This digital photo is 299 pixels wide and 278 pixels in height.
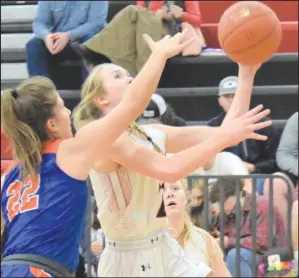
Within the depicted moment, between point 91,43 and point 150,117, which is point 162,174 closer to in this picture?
point 150,117

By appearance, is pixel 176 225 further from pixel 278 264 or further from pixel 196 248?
pixel 278 264

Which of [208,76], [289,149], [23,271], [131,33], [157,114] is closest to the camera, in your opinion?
[23,271]

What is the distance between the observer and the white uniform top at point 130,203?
386cm

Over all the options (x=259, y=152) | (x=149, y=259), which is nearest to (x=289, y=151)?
(x=259, y=152)

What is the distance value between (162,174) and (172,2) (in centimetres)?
435

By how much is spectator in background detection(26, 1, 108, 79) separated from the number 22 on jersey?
3875mm

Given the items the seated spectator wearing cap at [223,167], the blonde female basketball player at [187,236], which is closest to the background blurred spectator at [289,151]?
the seated spectator wearing cap at [223,167]

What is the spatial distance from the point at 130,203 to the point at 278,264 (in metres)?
2.12

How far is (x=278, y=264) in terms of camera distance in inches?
224

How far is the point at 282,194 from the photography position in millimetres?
5980

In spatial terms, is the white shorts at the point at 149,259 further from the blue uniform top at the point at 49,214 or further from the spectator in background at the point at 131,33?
the spectator in background at the point at 131,33

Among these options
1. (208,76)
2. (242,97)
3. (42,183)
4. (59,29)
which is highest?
(242,97)

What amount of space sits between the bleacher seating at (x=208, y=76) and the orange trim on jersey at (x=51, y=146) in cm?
405

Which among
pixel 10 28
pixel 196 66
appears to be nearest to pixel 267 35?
pixel 196 66
